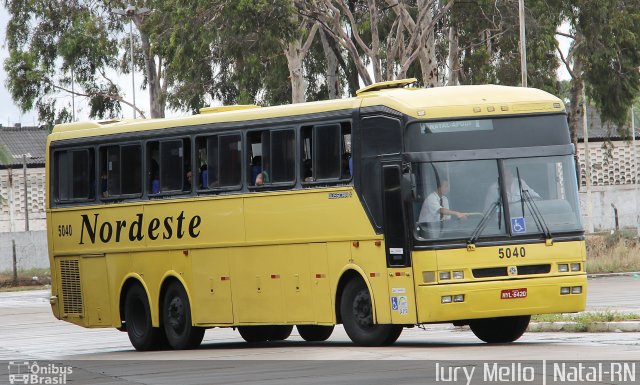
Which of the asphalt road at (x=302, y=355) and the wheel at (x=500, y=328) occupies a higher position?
the wheel at (x=500, y=328)

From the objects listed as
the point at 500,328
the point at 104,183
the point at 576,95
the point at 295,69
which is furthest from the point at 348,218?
the point at 576,95

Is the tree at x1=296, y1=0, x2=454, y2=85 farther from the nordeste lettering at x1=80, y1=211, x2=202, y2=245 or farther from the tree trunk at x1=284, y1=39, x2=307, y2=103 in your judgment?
the nordeste lettering at x1=80, y1=211, x2=202, y2=245

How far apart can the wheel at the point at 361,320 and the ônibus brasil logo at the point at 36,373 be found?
3.63 m

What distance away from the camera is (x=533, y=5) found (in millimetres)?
42219

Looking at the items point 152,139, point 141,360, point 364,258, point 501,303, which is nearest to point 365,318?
point 364,258

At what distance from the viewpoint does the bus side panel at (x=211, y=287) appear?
843 inches

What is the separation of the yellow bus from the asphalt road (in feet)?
1.66

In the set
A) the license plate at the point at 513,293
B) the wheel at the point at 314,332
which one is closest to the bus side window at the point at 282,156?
the wheel at the point at 314,332

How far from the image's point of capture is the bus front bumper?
1788 centimetres

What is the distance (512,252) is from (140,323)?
7.34m

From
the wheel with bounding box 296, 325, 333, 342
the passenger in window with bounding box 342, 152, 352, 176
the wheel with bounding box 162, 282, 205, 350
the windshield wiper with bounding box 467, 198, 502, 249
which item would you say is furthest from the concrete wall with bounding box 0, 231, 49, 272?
the windshield wiper with bounding box 467, 198, 502, 249

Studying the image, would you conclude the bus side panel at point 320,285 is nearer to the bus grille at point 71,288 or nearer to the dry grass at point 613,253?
the bus grille at point 71,288

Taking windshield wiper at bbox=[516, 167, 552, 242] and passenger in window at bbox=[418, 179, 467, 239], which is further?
windshield wiper at bbox=[516, 167, 552, 242]

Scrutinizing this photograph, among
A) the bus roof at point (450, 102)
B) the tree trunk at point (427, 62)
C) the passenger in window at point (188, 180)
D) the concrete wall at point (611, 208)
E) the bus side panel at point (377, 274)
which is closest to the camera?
the bus side panel at point (377, 274)
